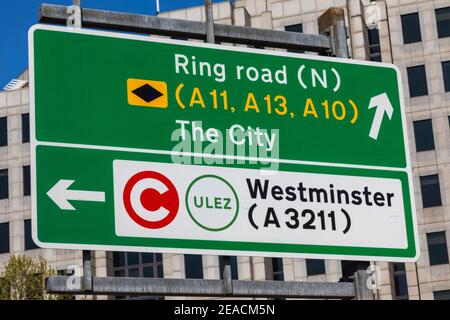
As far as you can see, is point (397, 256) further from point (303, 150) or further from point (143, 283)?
point (143, 283)

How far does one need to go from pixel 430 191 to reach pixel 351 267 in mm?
53997

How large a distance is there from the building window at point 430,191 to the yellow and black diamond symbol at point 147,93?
179 ft

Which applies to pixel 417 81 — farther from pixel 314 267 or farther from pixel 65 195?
pixel 65 195

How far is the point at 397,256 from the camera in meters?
9.65

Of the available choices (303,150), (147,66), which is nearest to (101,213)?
(147,66)

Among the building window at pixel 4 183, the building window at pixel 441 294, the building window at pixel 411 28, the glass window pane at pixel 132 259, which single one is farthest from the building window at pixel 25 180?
the building window at pixel 441 294

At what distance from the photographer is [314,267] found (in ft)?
201

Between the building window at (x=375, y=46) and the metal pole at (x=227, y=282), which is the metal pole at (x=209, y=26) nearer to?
the metal pole at (x=227, y=282)

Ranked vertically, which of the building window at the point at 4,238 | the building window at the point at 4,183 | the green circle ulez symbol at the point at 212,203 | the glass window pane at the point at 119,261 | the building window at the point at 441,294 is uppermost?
the building window at the point at 4,183

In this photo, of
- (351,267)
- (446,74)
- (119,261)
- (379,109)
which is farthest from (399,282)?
(351,267)

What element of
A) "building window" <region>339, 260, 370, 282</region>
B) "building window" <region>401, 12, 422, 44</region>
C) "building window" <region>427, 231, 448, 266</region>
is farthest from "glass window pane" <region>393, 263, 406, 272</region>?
"building window" <region>339, 260, 370, 282</region>

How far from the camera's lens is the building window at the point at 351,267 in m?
9.54

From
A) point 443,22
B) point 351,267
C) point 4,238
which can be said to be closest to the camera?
point 351,267

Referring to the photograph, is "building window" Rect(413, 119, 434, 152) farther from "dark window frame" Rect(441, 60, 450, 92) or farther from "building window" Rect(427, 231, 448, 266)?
"building window" Rect(427, 231, 448, 266)
